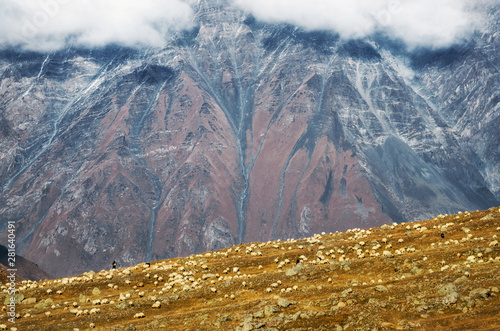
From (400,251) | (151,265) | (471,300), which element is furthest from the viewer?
(151,265)

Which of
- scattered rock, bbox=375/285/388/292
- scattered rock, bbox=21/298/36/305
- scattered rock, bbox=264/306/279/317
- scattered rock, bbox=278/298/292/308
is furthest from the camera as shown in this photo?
scattered rock, bbox=21/298/36/305

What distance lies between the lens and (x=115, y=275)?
39.4 m

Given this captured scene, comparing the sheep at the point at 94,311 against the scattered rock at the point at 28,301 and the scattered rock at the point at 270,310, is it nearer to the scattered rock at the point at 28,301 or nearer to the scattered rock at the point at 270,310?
the scattered rock at the point at 28,301

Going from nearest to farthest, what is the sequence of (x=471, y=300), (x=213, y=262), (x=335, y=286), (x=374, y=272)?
(x=471, y=300)
(x=335, y=286)
(x=374, y=272)
(x=213, y=262)

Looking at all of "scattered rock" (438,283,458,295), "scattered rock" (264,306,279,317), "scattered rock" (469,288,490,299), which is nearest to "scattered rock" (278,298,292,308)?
"scattered rock" (264,306,279,317)

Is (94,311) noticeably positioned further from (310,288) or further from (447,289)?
(447,289)

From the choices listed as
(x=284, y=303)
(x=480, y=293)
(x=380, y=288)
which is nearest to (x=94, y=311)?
(x=284, y=303)

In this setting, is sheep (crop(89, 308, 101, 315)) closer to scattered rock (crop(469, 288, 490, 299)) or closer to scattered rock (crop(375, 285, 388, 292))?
scattered rock (crop(375, 285, 388, 292))

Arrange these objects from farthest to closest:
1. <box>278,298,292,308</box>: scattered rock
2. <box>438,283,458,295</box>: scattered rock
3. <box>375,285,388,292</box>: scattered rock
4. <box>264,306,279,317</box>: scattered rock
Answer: <box>278,298,292,308</box>: scattered rock
<box>375,285,388,292</box>: scattered rock
<box>264,306,279,317</box>: scattered rock
<box>438,283,458,295</box>: scattered rock

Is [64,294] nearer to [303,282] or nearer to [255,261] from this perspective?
[255,261]

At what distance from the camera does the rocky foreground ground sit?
79.6ft

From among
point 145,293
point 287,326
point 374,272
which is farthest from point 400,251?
point 145,293

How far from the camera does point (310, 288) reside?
98.9 feet

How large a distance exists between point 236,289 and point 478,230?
18131 millimetres
